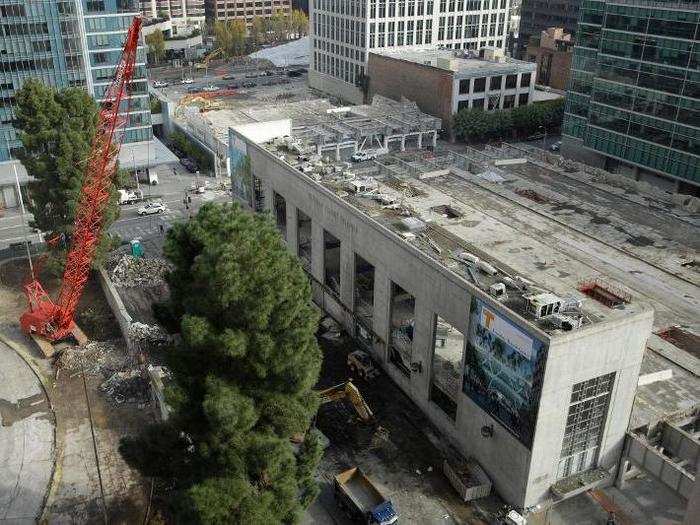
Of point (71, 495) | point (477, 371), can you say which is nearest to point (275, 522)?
point (477, 371)

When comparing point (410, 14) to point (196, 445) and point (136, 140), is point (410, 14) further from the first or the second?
point (196, 445)

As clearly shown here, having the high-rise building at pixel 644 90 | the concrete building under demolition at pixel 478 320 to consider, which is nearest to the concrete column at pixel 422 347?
the concrete building under demolition at pixel 478 320

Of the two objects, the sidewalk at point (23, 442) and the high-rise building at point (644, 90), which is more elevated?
the high-rise building at point (644, 90)

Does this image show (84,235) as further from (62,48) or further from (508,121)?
(508,121)

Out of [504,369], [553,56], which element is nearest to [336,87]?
[553,56]

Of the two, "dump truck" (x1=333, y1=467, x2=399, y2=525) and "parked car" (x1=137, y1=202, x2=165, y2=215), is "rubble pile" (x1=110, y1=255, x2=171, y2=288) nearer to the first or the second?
"parked car" (x1=137, y1=202, x2=165, y2=215)

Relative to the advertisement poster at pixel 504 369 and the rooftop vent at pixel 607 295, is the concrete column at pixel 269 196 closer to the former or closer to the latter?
the advertisement poster at pixel 504 369

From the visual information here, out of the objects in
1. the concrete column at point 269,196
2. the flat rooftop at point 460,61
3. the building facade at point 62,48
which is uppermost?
the building facade at point 62,48
